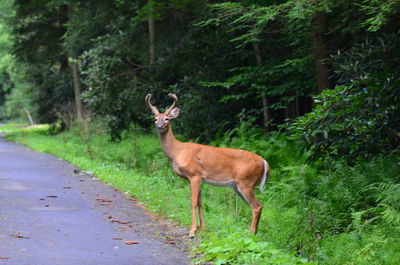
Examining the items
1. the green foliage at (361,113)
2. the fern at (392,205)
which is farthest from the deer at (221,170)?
the fern at (392,205)

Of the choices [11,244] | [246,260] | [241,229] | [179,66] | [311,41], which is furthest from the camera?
[179,66]

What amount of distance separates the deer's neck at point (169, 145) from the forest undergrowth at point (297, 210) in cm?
100

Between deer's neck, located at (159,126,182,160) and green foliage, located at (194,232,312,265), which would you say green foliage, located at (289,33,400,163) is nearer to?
deer's neck, located at (159,126,182,160)

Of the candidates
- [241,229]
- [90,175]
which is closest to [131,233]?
[241,229]

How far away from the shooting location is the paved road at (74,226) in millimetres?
7965

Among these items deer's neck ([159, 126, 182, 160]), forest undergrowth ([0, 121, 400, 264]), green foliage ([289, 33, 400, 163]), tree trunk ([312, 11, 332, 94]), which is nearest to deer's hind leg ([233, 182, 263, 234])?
forest undergrowth ([0, 121, 400, 264])

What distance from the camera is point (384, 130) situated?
10.1 meters

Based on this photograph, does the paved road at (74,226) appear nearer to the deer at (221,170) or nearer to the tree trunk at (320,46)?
the deer at (221,170)

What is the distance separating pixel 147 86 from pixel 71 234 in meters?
15.0

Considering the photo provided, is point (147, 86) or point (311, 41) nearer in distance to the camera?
point (311, 41)

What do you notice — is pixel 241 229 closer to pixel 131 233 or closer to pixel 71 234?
pixel 131 233

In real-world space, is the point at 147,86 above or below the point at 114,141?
above

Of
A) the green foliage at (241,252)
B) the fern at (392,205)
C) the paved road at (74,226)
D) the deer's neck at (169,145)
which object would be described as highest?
the deer's neck at (169,145)

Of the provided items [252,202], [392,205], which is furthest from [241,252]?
[392,205]
